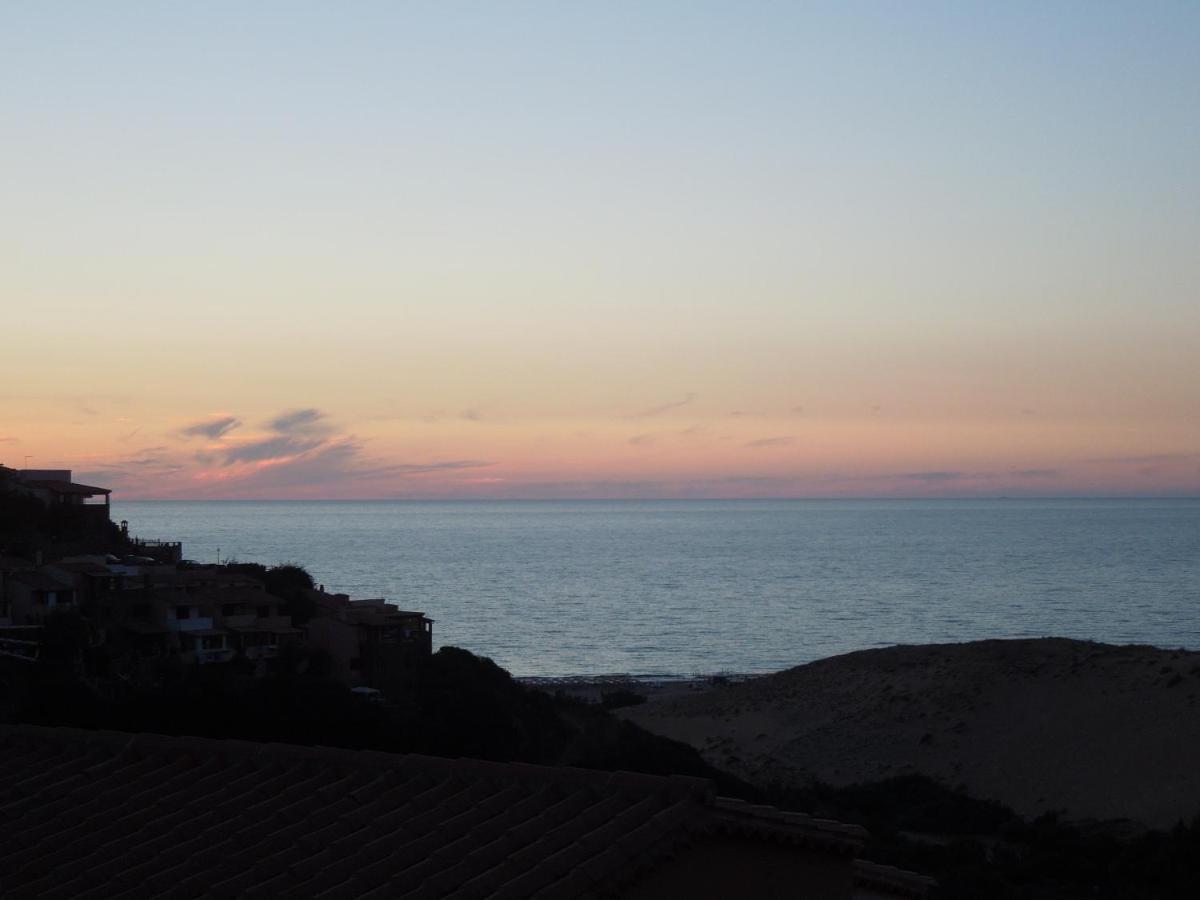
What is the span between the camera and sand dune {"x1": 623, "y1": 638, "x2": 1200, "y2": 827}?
104 feet

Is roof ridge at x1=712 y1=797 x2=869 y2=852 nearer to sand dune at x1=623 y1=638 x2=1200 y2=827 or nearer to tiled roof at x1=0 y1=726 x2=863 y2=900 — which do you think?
tiled roof at x1=0 y1=726 x2=863 y2=900

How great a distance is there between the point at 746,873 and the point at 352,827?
7.17 ft

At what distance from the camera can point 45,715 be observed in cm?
2409

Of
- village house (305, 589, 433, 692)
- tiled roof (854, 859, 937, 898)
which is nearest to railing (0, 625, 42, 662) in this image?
village house (305, 589, 433, 692)

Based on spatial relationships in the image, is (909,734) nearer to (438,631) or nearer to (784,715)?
(784,715)

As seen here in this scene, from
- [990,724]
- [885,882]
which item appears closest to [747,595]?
[990,724]

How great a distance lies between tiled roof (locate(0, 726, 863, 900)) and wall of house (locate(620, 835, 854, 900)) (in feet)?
0.25

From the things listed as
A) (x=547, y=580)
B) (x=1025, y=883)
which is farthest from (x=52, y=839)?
(x=547, y=580)

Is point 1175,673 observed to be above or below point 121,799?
below

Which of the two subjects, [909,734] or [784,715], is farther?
[784,715]

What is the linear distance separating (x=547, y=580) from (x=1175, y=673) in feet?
282

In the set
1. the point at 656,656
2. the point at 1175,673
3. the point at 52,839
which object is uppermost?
the point at 52,839

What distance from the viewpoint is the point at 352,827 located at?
6.84 m

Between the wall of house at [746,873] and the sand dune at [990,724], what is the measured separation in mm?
24398
